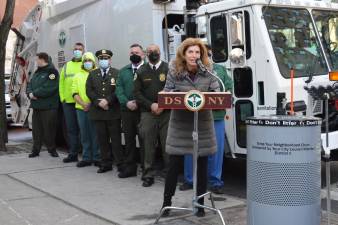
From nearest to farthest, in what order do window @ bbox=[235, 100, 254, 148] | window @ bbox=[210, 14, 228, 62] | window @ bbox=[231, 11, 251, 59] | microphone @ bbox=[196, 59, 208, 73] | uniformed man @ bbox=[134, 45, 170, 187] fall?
microphone @ bbox=[196, 59, 208, 73], window @ bbox=[231, 11, 251, 59], window @ bbox=[235, 100, 254, 148], window @ bbox=[210, 14, 228, 62], uniformed man @ bbox=[134, 45, 170, 187]

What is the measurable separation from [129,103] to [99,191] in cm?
127

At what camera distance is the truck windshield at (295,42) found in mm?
6993

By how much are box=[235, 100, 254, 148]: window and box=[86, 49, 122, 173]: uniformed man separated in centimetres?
199

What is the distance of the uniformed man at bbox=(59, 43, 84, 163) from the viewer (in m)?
9.38

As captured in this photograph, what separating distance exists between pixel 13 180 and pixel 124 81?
223cm

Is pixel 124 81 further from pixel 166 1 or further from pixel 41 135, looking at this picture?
pixel 41 135

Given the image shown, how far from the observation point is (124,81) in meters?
7.89

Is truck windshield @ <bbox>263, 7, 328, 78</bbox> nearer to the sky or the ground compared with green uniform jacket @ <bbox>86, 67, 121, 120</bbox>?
nearer to the sky

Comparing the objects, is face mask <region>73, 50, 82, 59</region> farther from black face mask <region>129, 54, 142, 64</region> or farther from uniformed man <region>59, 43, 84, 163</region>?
black face mask <region>129, 54, 142, 64</region>

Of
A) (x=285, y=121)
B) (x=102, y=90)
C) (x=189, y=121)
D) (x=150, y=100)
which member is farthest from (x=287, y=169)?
(x=102, y=90)

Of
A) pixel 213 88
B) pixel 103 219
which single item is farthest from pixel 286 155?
pixel 103 219

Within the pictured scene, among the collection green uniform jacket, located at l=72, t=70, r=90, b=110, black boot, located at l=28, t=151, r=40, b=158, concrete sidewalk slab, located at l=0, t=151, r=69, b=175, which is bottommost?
concrete sidewalk slab, located at l=0, t=151, r=69, b=175

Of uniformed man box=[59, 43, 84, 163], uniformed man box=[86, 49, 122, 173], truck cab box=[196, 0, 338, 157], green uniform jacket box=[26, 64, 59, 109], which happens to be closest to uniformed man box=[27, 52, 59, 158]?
green uniform jacket box=[26, 64, 59, 109]

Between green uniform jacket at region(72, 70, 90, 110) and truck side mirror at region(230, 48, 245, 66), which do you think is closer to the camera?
truck side mirror at region(230, 48, 245, 66)
